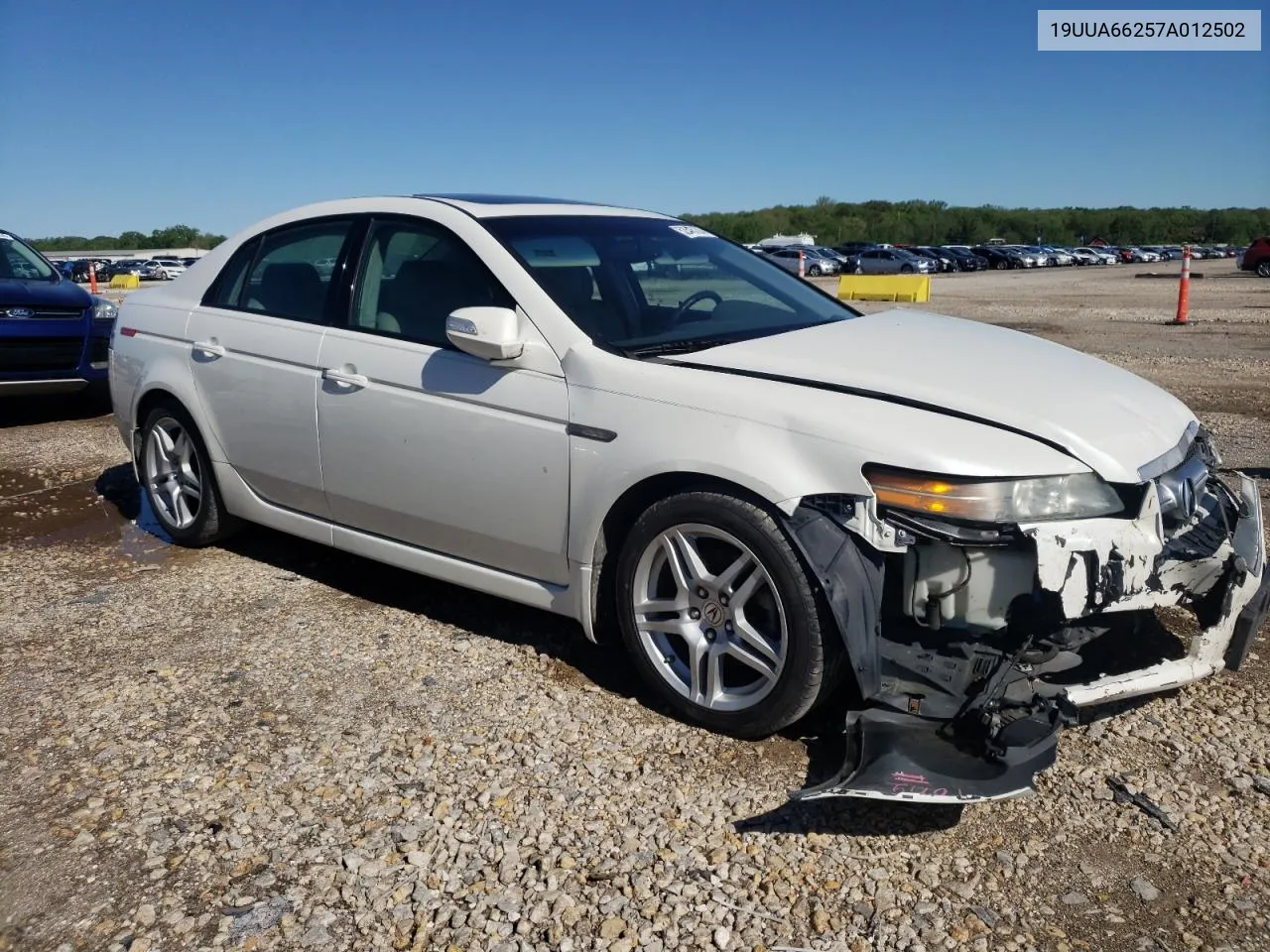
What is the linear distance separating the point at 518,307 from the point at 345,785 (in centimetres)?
168

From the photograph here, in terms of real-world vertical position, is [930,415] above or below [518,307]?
below

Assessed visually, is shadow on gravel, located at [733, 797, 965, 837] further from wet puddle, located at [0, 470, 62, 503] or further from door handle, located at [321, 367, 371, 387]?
wet puddle, located at [0, 470, 62, 503]

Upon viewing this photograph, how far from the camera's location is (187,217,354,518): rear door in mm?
4305

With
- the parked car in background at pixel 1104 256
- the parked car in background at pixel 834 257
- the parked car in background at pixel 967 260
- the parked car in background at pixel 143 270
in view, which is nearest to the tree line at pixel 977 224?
the parked car in background at pixel 1104 256

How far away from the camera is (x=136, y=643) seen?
4074mm

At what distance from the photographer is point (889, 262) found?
168ft

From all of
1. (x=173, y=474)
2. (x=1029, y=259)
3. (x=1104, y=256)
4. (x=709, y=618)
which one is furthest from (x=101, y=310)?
(x=1104, y=256)

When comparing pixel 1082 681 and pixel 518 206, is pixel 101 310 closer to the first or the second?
pixel 518 206

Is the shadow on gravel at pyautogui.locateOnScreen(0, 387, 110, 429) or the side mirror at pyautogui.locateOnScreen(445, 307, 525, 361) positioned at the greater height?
the side mirror at pyautogui.locateOnScreen(445, 307, 525, 361)

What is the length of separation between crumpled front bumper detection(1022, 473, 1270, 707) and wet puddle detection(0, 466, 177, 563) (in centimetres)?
413

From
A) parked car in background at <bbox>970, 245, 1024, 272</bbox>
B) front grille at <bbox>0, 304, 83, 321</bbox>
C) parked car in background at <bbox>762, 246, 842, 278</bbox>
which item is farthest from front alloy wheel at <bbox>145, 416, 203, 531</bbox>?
parked car in background at <bbox>970, 245, 1024, 272</bbox>

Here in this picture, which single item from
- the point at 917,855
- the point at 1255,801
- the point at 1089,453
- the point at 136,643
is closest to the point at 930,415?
the point at 1089,453

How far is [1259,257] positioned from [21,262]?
37249 millimetres

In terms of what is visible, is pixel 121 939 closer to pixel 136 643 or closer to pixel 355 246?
pixel 136 643
